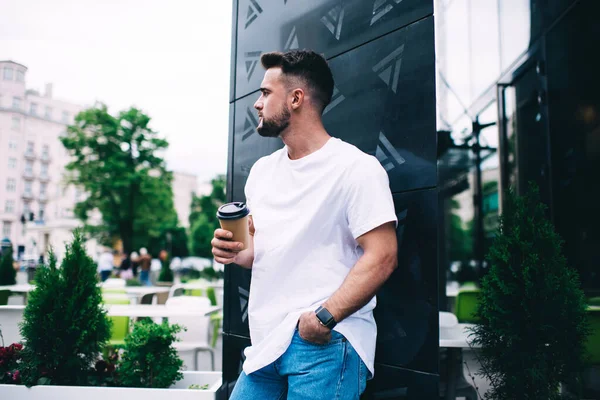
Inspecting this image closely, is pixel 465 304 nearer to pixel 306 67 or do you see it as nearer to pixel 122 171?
pixel 306 67

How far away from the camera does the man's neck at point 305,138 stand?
1926mm

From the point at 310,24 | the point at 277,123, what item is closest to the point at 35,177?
the point at 310,24

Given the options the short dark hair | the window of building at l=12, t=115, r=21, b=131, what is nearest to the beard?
the short dark hair

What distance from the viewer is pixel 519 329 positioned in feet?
8.83

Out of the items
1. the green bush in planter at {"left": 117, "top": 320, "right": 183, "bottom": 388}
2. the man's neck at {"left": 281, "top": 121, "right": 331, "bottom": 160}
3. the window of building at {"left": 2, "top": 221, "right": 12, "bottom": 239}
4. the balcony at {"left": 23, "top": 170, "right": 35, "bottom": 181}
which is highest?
the balcony at {"left": 23, "top": 170, "right": 35, "bottom": 181}

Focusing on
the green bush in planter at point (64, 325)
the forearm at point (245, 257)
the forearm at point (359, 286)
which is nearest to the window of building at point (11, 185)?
the green bush in planter at point (64, 325)

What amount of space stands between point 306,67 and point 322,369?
1104mm

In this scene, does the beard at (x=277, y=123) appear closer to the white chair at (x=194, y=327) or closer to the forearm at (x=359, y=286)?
the forearm at (x=359, y=286)

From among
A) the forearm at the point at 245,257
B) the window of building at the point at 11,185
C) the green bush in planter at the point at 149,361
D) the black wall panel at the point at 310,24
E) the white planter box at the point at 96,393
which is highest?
the window of building at the point at 11,185

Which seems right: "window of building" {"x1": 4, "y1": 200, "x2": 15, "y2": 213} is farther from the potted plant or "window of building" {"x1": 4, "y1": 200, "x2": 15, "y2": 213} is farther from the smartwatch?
the smartwatch

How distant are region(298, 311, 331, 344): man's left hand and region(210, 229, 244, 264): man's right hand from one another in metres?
0.36

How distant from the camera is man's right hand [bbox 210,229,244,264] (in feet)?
5.90

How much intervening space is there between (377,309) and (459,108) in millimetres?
9694

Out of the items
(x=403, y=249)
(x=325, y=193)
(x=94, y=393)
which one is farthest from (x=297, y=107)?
(x=94, y=393)
